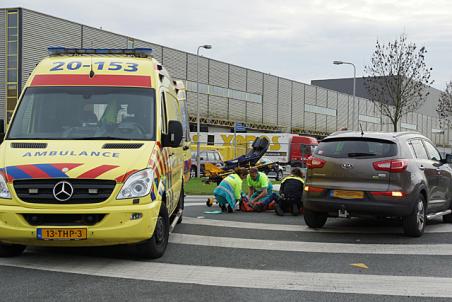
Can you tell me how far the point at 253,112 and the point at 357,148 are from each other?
5500 centimetres

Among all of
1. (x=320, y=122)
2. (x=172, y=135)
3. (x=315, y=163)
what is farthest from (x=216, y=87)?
(x=172, y=135)

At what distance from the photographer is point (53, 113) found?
24.0ft

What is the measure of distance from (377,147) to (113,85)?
420cm

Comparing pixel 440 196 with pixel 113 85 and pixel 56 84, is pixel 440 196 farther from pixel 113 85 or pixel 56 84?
pixel 56 84

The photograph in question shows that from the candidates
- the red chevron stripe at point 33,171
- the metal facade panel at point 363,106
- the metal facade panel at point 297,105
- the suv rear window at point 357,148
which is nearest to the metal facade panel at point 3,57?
the suv rear window at point 357,148

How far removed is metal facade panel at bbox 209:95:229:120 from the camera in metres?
57.1

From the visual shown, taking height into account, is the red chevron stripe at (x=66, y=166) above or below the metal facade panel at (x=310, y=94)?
below

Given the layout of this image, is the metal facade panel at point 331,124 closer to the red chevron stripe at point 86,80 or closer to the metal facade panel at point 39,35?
the metal facade panel at point 39,35

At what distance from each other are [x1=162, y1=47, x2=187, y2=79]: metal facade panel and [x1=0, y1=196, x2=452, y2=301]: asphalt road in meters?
43.6

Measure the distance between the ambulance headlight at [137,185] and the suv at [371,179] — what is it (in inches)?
134

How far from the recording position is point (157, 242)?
700 centimetres

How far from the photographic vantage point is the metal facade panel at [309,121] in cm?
7262

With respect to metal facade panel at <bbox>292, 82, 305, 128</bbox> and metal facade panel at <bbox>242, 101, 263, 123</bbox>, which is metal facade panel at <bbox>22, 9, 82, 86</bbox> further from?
metal facade panel at <bbox>292, 82, 305, 128</bbox>

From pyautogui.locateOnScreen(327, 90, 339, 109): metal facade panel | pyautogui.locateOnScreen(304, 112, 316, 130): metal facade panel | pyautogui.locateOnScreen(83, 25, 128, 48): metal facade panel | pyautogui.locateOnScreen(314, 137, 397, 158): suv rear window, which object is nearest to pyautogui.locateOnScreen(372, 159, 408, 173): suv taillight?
pyautogui.locateOnScreen(314, 137, 397, 158): suv rear window
